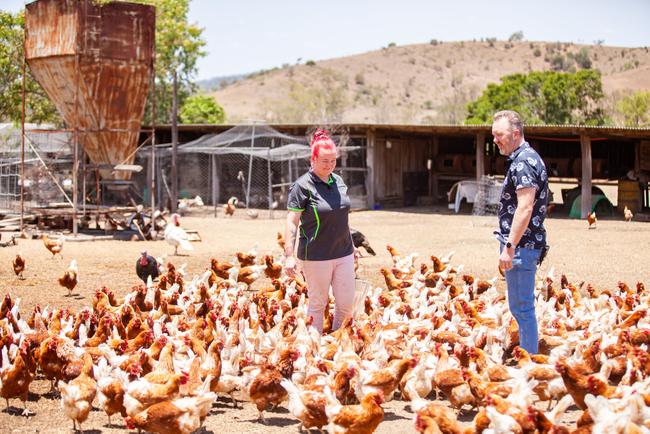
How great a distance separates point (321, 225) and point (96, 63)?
15.1 metres

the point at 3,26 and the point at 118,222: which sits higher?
the point at 3,26

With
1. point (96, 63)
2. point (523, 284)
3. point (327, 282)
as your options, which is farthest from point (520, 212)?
point (96, 63)

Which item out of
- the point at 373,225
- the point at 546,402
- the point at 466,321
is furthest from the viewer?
the point at 373,225

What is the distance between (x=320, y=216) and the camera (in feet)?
23.5

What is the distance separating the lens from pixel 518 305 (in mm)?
6719

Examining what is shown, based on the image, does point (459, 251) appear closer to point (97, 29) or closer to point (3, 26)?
point (97, 29)

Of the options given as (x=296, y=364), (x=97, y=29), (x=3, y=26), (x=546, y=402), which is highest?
(x=3, y=26)

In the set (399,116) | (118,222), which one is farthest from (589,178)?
(399,116)

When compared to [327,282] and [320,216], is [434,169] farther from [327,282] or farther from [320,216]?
[320,216]

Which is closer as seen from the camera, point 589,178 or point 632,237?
point 632,237

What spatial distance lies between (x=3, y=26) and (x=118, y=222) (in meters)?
11.4

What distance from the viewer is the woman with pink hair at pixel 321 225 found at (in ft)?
23.4

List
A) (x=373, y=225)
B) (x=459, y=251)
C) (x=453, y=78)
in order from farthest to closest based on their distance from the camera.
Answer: (x=453, y=78), (x=373, y=225), (x=459, y=251)

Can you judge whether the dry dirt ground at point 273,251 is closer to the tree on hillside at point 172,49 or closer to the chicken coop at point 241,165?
the chicken coop at point 241,165
